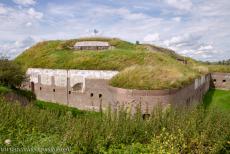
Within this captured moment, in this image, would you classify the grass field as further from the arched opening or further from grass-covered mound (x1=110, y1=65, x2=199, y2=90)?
the arched opening

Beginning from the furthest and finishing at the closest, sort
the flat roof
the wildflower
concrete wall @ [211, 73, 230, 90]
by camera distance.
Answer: concrete wall @ [211, 73, 230, 90] < the flat roof < the wildflower

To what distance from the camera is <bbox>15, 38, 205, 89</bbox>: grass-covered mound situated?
15625 millimetres

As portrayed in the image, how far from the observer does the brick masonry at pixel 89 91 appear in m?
14.6

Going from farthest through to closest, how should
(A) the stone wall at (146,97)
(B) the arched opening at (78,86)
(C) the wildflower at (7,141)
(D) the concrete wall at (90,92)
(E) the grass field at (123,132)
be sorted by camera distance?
(B) the arched opening at (78,86) < (D) the concrete wall at (90,92) < (A) the stone wall at (146,97) < (C) the wildflower at (7,141) < (E) the grass field at (123,132)

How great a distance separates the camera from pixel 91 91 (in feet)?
65.6

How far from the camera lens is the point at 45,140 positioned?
5344mm

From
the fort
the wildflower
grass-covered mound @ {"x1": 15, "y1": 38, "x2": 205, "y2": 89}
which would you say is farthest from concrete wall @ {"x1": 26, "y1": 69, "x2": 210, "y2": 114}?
the wildflower

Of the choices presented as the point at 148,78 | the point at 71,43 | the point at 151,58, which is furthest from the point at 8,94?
the point at 71,43

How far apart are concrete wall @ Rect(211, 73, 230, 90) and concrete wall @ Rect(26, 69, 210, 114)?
1199 centimetres

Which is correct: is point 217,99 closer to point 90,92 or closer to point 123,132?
point 90,92

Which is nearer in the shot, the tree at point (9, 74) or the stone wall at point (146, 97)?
the stone wall at point (146, 97)

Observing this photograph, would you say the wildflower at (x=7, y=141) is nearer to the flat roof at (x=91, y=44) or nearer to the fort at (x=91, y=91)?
the fort at (x=91, y=91)

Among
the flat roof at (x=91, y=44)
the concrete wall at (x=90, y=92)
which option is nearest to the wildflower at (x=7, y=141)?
the concrete wall at (x=90, y=92)

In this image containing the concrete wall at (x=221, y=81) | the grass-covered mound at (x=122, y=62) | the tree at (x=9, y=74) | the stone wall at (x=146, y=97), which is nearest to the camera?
the stone wall at (x=146, y=97)
